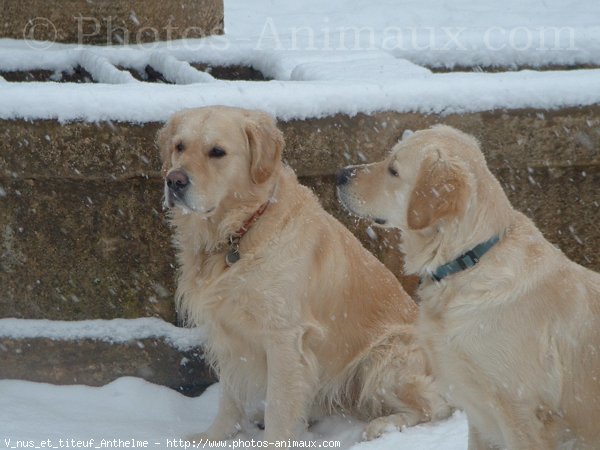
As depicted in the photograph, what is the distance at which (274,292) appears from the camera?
426cm

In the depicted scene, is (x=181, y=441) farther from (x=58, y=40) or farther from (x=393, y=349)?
(x=58, y=40)

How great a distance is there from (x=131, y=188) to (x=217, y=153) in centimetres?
73

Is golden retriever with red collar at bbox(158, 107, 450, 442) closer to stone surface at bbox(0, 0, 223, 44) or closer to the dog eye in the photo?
the dog eye

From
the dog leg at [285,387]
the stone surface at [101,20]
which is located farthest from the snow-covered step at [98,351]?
the stone surface at [101,20]

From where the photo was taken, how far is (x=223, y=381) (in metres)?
4.57

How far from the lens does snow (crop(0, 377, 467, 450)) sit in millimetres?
4348

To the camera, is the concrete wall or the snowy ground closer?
the snowy ground

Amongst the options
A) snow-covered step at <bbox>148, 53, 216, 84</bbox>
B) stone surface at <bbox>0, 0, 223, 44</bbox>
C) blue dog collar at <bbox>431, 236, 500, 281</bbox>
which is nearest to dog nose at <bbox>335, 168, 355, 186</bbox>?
blue dog collar at <bbox>431, 236, 500, 281</bbox>

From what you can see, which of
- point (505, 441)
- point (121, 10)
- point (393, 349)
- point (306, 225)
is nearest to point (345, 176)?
point (306, 225)

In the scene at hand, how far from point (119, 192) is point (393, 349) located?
5.09 ft

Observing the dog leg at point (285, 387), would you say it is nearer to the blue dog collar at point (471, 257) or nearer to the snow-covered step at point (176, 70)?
the blue dog collar at point (471, 257)

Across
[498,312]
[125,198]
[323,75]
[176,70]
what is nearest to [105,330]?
[125,198]

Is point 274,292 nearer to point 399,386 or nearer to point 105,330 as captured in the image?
point 399,386

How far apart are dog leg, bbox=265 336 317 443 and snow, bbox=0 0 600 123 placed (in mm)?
1226
